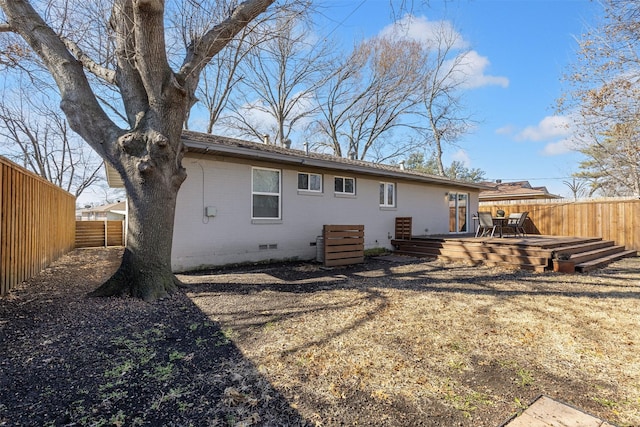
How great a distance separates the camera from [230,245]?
7.81 m

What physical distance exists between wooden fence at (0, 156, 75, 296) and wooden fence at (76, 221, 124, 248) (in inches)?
283

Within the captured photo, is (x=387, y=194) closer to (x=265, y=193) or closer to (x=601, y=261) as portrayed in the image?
(x=265, y=193)

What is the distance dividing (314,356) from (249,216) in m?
5.55

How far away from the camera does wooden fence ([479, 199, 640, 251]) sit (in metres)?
11.3

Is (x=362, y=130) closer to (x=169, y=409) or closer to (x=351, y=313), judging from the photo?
(x=351, y=313)

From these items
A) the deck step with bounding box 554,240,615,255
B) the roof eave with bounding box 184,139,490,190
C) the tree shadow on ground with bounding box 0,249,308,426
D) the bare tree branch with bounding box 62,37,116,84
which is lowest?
the tree shadow on ground with bounding box 0,249,308,426

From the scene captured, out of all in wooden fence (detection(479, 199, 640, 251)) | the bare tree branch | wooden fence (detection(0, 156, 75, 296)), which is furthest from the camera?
wooden fence (detection(479, 199, 640, 251))

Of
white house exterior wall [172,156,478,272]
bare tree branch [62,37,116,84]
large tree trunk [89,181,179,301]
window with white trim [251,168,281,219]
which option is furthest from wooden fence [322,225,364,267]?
bare tree branch [62,37,116,84]

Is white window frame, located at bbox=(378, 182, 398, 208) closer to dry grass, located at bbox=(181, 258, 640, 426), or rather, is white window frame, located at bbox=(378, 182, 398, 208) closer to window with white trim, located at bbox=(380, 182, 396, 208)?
window with white trim, located at bbox=(380, 182, 396, 208)

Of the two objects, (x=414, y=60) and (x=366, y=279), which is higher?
(x=414, y=60)

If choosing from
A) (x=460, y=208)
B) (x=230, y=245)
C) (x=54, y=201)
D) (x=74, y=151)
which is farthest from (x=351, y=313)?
(x=74, y=151)

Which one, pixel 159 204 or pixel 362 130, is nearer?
pixel 159 204

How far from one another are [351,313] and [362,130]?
67.7 ft

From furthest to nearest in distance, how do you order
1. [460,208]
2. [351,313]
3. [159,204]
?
[460,208] → [159,204] → [351,313]
